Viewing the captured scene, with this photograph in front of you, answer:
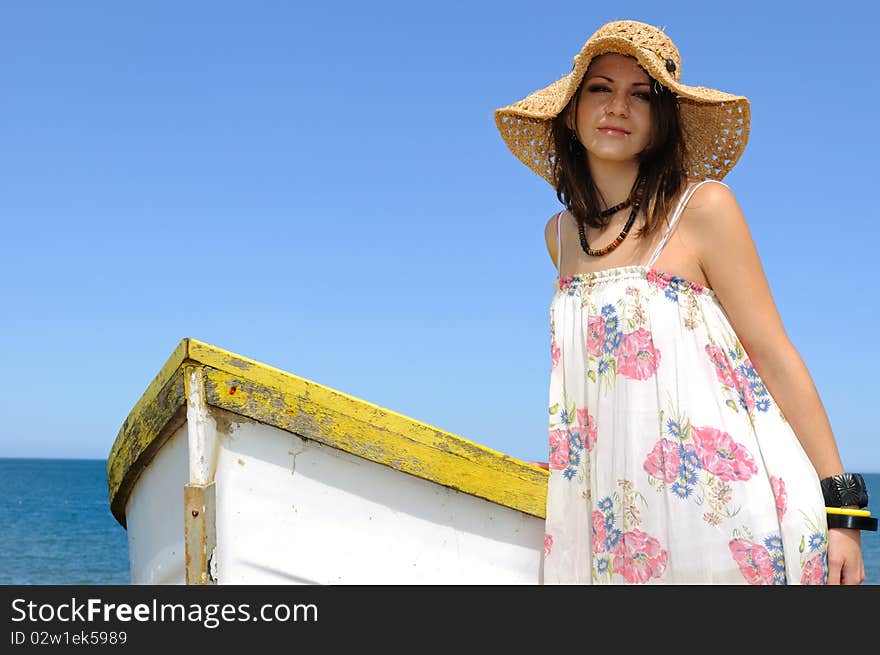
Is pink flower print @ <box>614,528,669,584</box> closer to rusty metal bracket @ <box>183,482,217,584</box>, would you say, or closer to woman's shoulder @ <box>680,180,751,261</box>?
woman's shoulder @ <box>680,180,751,261</box>

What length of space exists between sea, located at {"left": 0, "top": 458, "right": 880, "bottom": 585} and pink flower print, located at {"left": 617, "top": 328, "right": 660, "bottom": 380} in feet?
57.1

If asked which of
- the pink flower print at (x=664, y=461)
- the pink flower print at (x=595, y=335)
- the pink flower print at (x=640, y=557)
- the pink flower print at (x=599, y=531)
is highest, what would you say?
the pink flower print at (x=595, y=335)

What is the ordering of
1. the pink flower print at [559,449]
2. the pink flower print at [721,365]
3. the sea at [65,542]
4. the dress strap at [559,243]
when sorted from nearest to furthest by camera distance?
the pink flower print at [721,365]
the pink flower print at [559,449]
the dress strap at [559,243]
the sea at [65,542]

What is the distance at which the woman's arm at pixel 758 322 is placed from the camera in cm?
204

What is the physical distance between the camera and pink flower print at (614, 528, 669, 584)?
2.03m

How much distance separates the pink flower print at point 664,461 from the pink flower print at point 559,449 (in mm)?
280

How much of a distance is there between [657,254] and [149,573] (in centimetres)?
185

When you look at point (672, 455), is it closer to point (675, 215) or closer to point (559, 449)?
point (559, 449)

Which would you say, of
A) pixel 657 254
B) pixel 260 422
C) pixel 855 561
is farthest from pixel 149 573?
pixel 855 561

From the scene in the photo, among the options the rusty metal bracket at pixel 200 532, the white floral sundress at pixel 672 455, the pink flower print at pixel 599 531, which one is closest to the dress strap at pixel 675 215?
the white floral sundress at pixel 672 455

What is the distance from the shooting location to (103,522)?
39.4 m

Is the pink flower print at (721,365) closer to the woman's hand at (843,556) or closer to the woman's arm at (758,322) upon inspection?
the woman's arm at (758,322)

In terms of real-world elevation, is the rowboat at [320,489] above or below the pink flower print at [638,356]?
below
